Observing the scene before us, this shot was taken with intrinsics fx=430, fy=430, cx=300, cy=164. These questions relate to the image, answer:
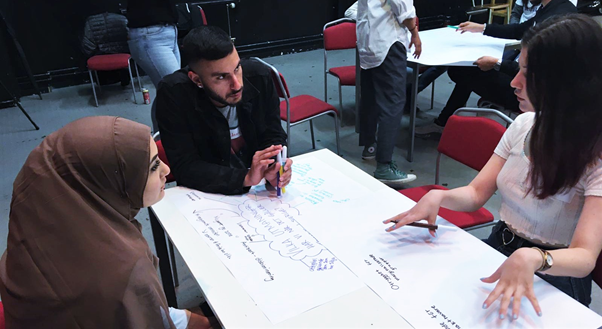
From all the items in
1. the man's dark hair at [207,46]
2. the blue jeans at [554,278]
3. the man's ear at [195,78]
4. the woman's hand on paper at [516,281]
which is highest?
the man's dark hair at [207,46]

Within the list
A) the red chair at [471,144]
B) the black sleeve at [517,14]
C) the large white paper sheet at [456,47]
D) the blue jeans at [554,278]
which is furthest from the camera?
the black sleeve at [517,14]

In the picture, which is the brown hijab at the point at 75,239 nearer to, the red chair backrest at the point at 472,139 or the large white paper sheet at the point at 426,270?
the large white paper sheet at the point at 426,270

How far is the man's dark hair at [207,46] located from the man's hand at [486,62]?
1.80 meters

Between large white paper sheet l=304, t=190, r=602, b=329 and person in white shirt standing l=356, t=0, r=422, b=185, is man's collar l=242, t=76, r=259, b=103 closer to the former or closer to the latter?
large white paper sheet l=304, t=190, r=602, b=329

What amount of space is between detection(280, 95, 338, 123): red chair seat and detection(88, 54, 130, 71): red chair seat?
2.03 meters

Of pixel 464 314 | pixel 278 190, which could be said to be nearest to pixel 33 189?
pixel 278 190

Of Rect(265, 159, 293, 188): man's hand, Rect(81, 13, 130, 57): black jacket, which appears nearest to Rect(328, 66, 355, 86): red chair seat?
Rect(265, 159, 293, 188): man's hand

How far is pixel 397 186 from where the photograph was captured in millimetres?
2828

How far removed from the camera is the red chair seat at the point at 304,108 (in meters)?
2.85

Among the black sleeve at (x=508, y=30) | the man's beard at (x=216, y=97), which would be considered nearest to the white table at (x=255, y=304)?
the man's beard at (x=216, y=97)

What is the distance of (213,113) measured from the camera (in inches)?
62.1

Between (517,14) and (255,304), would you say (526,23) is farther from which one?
(255,304)

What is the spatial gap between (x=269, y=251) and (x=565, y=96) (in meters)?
0.83

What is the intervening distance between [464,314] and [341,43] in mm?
3004
